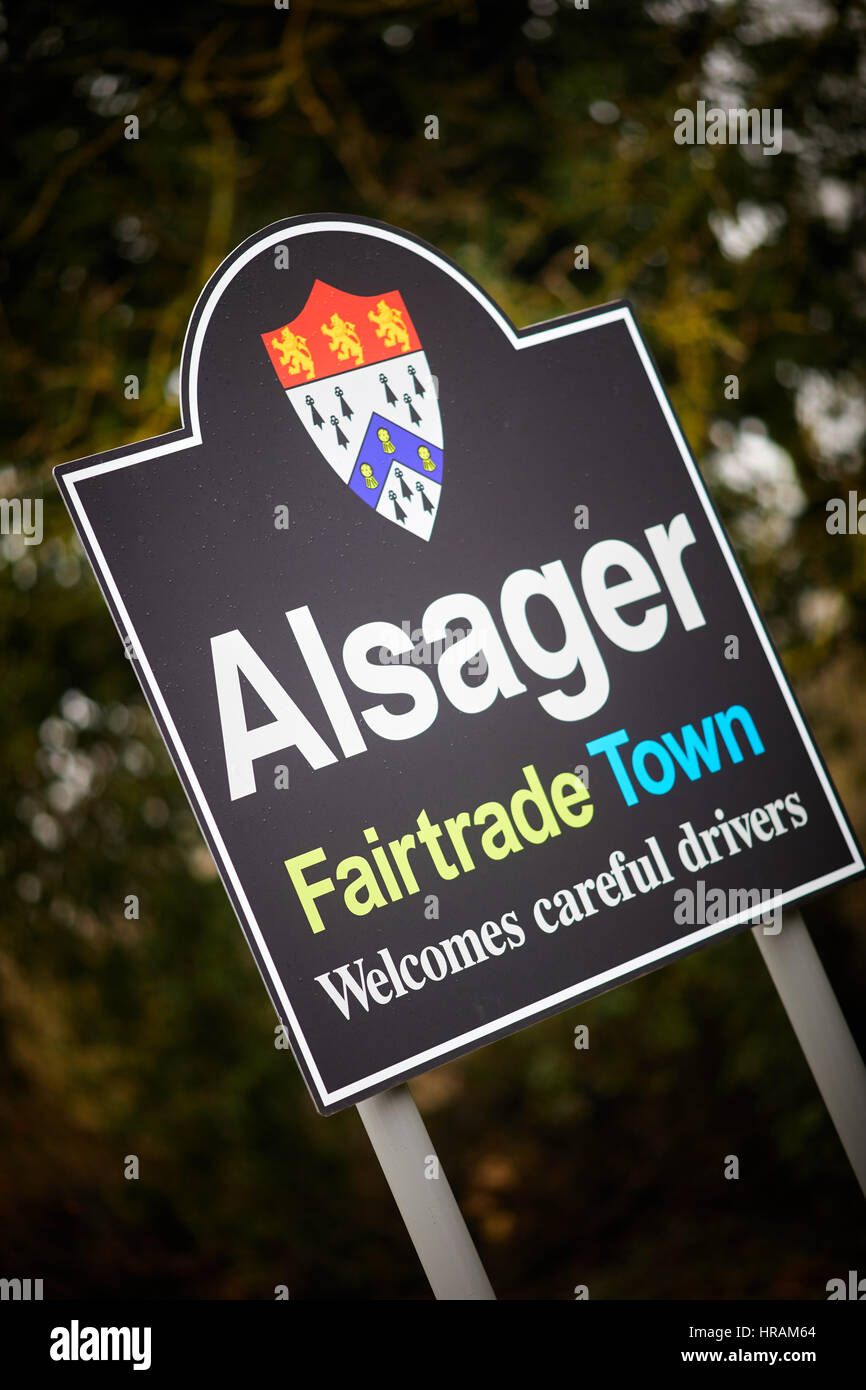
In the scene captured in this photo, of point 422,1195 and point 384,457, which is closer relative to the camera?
point 422,1195

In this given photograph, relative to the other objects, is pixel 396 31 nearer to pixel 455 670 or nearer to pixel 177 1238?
pixel 455 670

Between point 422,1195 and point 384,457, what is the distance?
0.95 metres

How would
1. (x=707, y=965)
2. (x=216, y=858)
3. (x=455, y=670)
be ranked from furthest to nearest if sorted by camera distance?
1. (x=707, y=965)
2. (x=455, y=670)
3. (x=216, y=858)

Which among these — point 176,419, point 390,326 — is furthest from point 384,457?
→ point 176,419

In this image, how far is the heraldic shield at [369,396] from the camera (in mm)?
1436

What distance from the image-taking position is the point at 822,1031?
158 cm

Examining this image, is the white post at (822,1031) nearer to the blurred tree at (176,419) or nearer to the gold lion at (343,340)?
the gold lion at (343,340)

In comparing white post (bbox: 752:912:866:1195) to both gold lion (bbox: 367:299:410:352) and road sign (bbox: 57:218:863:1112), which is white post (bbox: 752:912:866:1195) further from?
gold lion (bbox: 367:299:410:352)

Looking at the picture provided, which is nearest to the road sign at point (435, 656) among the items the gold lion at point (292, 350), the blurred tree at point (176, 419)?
the gold lion at point (292, 350)

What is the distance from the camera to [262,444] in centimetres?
141

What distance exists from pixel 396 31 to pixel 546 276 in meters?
0.80

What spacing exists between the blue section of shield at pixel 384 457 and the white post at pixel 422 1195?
789 millimetres

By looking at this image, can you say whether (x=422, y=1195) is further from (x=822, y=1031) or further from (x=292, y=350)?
(x=292, y=350)

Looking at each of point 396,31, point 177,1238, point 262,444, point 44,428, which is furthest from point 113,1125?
point 396,31
